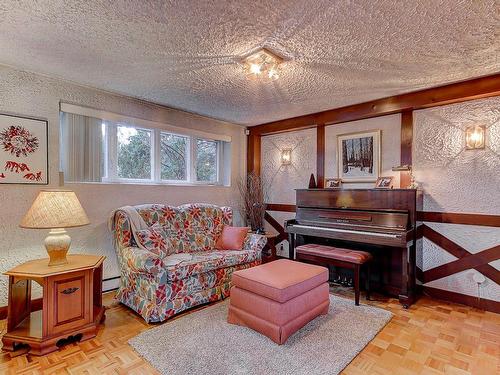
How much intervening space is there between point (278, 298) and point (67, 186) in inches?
95.2

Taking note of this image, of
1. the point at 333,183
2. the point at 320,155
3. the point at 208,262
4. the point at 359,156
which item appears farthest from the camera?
the point at 320,155

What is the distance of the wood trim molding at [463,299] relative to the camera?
2781 millimetres

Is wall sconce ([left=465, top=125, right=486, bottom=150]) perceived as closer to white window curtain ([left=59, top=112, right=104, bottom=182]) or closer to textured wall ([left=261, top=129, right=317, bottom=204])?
textured wall ([left=261, top=129, right=317, bottom=204])

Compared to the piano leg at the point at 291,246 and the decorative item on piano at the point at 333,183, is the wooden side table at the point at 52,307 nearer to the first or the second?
the piano leg at the point at 291,246

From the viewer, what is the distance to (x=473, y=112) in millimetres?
2883

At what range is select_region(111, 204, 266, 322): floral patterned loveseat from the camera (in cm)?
246

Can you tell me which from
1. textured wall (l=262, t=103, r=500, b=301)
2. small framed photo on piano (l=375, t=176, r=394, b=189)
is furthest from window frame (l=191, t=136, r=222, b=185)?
textured wall (l=262, t=103, r=500, b=301)

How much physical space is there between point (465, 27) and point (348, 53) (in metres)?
0.76

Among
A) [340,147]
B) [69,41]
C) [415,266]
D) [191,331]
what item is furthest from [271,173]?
[69,41]

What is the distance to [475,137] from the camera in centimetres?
284

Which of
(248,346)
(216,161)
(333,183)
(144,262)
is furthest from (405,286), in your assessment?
(216,161)

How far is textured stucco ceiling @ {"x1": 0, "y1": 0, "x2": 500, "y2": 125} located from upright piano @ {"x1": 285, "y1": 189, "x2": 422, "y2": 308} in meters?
1.24

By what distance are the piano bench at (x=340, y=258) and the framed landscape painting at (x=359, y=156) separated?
1096mm

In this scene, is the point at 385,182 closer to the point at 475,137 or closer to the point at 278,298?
the point at 475,137
